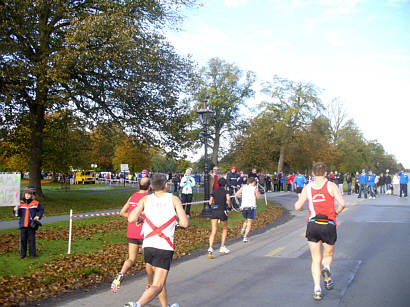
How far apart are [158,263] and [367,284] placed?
3.90 m

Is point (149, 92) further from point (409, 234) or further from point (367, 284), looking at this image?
point (367, 284)

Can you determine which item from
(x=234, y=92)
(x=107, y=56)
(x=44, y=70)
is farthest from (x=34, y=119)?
(x=234, y=92)

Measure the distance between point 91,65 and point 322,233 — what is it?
44.7 feet

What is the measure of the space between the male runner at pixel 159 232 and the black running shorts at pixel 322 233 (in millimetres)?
2184

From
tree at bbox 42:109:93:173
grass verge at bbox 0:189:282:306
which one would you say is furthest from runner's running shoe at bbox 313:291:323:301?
tree at bbox 42:109:93:173

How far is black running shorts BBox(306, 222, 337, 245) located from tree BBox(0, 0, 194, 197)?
12.8 meters

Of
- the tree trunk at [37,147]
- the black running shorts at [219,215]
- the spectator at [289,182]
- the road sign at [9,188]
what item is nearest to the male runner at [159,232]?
the black running shorts at [219,215]

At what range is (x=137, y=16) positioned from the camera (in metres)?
18.4

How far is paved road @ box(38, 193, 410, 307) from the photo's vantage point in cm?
579

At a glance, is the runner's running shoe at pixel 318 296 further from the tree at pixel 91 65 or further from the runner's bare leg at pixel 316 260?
the tree at pixel 91 65

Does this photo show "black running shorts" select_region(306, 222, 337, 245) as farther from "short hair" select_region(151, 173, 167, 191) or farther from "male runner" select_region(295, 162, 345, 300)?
"short hair" select_region(151, 173, 167, 191)

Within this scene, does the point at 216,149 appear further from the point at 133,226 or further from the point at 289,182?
the point at 133,226

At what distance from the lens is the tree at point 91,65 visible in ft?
53.1

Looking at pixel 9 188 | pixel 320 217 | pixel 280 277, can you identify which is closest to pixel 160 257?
pixel 320 217
